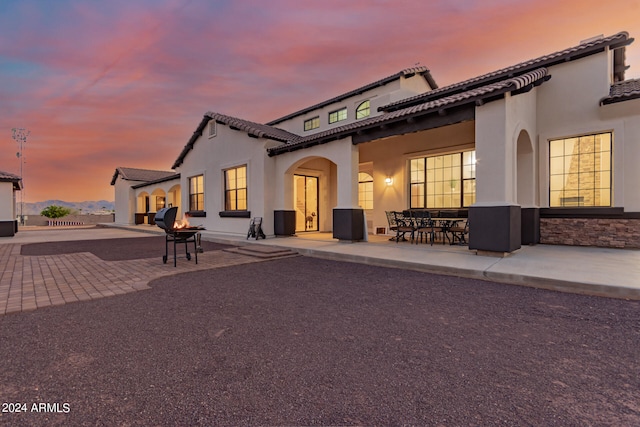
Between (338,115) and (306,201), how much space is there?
20.0 feet

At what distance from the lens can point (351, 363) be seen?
89.9 inches

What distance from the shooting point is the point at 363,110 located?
49.8 ft

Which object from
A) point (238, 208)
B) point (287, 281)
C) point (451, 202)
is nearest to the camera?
point (287, 281)

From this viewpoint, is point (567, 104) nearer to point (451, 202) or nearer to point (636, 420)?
point (451, 202)

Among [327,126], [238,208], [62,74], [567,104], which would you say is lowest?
[238,208]

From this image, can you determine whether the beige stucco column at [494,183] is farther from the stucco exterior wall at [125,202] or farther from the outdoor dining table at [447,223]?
the stucco exterior wall at [125,202]

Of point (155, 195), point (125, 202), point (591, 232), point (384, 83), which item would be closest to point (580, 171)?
point (591, 232)

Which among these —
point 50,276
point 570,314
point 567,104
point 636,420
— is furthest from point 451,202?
point 50,276

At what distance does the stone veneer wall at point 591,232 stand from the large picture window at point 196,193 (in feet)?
49.1

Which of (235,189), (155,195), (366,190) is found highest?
(155,195)

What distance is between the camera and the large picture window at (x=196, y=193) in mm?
15398

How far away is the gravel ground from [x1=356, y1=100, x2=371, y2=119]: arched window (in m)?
12.7

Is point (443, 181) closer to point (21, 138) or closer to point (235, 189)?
point (235, 189)

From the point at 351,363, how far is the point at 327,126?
628 inches
